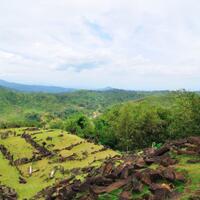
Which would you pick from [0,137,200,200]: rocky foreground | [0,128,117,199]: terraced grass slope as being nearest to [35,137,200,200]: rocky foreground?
[0,137,200,200]: rocky foreground

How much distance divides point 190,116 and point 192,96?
4.23 metres

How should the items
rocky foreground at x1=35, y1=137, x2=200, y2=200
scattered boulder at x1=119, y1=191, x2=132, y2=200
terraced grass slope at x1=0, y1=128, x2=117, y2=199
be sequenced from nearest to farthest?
rocky foreground at x1=35, y1=137, x2=200, y2=200 → scattered boulder at x1=119, y1=191, x2=132, y2=200 → terraced grass slope at x1=0, y1=128, x2=117, y2=199

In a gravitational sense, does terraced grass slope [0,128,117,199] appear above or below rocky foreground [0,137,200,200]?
below

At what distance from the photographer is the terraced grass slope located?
36.6 meters

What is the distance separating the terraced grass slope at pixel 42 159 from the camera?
36.6 m

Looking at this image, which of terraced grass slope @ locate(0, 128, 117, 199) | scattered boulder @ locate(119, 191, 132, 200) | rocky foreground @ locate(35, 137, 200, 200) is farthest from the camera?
terraced grass slope @ locate(0, 128, 117, 199)

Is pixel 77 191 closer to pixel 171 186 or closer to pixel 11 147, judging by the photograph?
pixel 171 186

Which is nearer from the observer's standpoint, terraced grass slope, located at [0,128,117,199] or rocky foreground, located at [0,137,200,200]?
rocky foreground, located at [0,137,200,200]

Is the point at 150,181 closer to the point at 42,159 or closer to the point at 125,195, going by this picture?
the point at 125,195

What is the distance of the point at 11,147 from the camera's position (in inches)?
2425

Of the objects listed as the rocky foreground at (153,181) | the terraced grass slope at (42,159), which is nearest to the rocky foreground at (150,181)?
the rocky foreground at (153,181)

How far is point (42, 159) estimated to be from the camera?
51.7 meters

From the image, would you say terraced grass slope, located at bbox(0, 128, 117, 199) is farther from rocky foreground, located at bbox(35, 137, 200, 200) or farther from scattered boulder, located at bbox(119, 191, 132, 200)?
scattered boulder, located at bbox(119, 191, 132, 200)

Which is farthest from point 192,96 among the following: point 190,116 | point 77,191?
point 77,191
